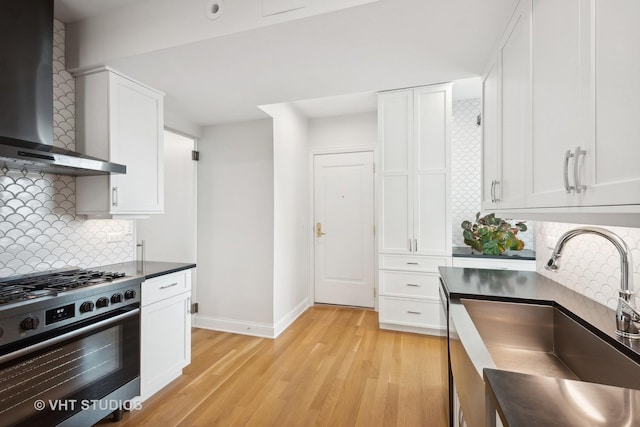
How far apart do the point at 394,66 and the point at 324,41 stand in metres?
0.53

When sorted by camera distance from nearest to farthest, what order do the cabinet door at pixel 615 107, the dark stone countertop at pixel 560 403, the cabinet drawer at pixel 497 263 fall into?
the dark stone countertop at pixel 560 403, the cabinet door at pixel 615 107, the cabinet drawer at pixel 497 263

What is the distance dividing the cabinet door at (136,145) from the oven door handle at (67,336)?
727mm

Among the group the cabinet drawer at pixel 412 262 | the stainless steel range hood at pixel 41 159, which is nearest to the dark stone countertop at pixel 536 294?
the cabinet drawer at pixel 412 262

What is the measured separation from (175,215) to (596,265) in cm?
330

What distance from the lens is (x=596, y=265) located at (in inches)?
50.9

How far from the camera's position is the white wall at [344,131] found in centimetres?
384

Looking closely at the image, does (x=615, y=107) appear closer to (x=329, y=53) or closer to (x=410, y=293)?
(x=329, y=53)

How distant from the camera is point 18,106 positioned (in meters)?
1.56

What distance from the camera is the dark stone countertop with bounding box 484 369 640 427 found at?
537 mm

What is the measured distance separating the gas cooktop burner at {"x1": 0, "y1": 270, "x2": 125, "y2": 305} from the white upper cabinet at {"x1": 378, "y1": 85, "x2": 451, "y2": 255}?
2.50 meters

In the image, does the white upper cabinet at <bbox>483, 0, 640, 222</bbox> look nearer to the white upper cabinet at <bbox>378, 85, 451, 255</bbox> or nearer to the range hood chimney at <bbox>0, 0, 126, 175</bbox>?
the white upper cabinet at <bbox>378, 85, 451, 255</bbox>

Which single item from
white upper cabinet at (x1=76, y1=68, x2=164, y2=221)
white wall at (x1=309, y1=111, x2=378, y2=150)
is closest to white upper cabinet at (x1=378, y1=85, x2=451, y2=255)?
white wall at (x1=309, y1=111, x2=378, y2=150)

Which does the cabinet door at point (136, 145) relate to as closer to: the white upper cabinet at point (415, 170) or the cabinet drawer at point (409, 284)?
the white upper cabinet at point (415, 170)

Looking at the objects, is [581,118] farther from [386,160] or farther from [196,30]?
[386,160]
